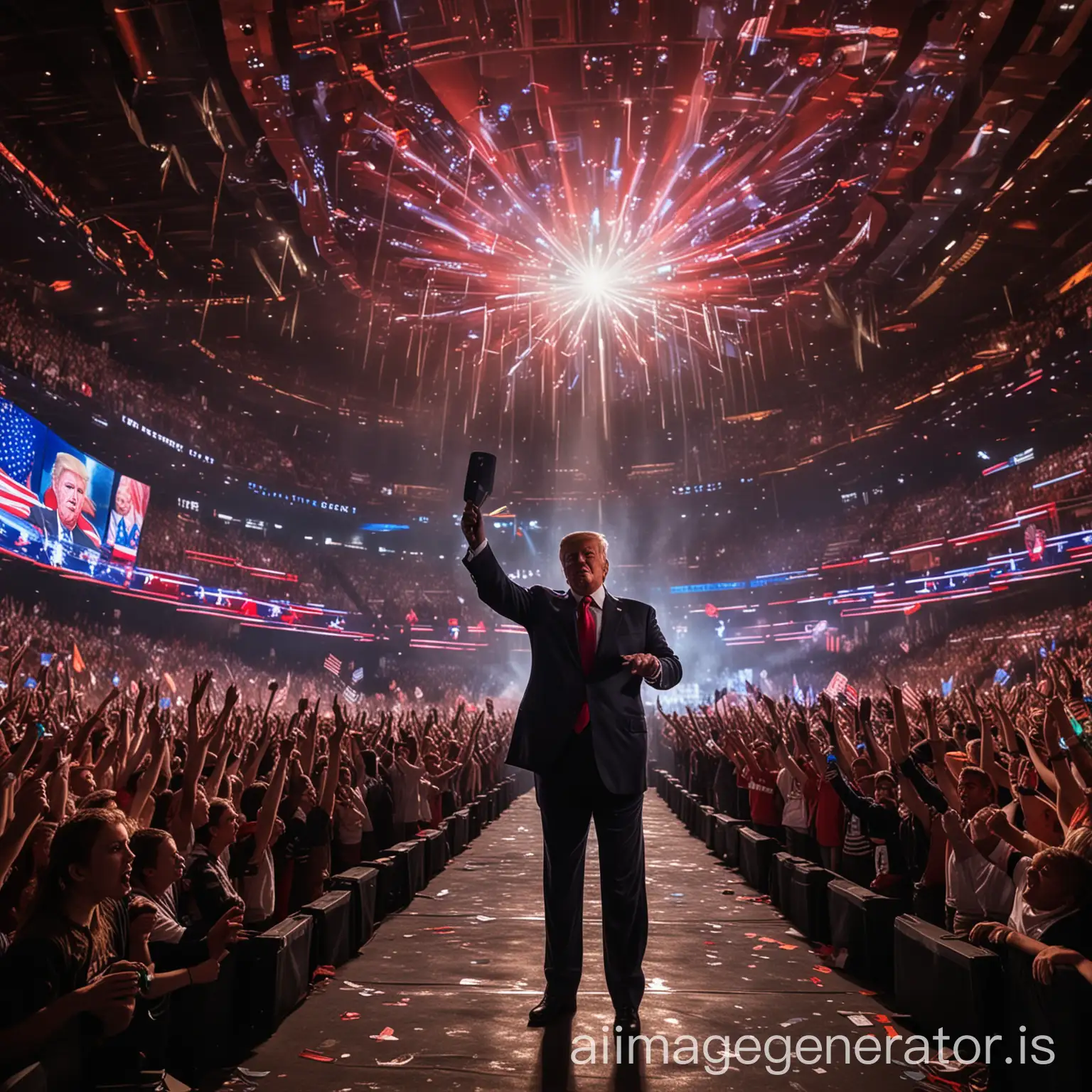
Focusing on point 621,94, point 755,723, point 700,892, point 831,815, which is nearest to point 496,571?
point 831,815

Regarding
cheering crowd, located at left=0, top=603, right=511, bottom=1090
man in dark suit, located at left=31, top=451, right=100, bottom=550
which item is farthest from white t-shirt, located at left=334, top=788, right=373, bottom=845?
man in dark suit, located at left=31, top=451, right=100, bottom=550

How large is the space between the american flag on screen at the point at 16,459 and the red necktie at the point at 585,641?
Answer: 2434 cm

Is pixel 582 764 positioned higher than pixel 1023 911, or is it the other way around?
pixel 582 764

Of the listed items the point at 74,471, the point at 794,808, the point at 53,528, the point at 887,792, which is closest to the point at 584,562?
the point at 887,792

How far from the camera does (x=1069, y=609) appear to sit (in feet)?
99.1

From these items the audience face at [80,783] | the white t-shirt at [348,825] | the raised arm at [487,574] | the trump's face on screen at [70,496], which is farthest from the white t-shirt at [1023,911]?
the trump's face on screen at [70,496]

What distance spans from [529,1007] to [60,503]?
93.5ft

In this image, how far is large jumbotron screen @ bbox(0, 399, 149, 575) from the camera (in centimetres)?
2409

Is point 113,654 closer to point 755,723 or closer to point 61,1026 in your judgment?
point 755,723

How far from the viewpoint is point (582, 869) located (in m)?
4.01

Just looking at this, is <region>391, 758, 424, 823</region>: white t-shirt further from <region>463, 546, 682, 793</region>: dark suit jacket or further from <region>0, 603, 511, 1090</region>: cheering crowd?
<region>463, 546, 682, 793</region>: dark suit jacket

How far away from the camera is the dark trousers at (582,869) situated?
3.88m

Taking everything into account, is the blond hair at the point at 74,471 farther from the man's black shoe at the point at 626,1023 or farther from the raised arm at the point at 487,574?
the man's black shoe at the point at 626,1023

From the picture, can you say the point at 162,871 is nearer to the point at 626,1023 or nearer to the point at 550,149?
the point at 626,1023
